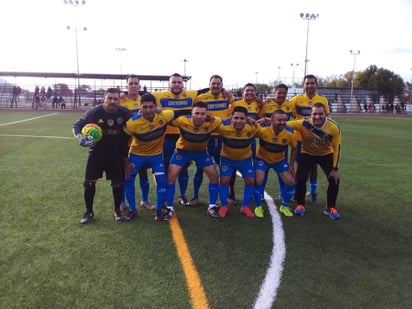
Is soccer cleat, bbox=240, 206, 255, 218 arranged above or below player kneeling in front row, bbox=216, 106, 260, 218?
below

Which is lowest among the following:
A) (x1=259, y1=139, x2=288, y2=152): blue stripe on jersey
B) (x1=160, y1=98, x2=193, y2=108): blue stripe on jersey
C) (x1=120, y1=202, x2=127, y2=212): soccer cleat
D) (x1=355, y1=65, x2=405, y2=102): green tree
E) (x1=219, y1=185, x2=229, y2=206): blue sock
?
(x1=120, y1=202, x2=127, y2=212): soccer cleat

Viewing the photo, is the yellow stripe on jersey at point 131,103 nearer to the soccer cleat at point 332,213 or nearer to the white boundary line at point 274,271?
the white boundary line at point 274,271

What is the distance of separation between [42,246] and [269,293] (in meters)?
2.61

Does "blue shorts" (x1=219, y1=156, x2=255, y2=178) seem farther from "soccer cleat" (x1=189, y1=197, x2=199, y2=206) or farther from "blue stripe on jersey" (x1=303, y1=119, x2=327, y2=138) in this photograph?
"blue stripe on jersey" (x1=303, y1=119, x2=327, y2=138)

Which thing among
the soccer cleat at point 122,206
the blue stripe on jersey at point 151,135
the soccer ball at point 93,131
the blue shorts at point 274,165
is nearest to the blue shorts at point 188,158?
the blue stripe on jersey at point 151,135

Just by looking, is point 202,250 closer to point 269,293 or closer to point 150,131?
point 269,293

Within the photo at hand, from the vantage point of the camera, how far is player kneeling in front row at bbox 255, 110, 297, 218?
17.9 ft

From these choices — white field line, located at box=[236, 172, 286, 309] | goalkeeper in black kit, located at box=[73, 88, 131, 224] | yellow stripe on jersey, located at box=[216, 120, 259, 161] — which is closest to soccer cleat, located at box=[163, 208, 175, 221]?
goalkeeper in black kit, located at box=[73, 88, 131, 224]

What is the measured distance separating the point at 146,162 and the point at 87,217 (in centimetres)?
110

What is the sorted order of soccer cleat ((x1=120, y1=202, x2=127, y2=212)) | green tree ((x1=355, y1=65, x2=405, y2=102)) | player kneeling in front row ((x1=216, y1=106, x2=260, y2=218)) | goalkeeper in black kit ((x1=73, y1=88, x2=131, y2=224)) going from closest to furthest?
1. goalkeeper in black kit ((x1=73, y1=88, x2=131, y2=224))
2. player kneeling in front row ((x1=216, y1=106, x2=260, y2=218))
3. soccer cleat ((x1=120, y1=202, x2=127, y2=212))
4. green tree ((x1=355, y1=65, x2=405, y2=102))

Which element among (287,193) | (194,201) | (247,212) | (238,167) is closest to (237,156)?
(238,167)

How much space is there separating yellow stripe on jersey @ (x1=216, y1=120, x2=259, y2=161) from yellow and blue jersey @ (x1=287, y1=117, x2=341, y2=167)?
2.42 ft

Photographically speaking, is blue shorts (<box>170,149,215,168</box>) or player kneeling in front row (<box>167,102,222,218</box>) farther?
blue shorts (<box>170,149,215,168</box>)

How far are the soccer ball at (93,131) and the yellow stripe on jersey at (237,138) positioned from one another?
1.71m
